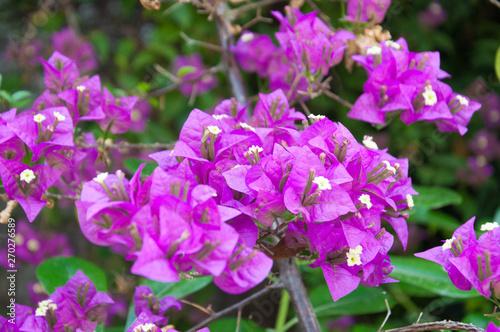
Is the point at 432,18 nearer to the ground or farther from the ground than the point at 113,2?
farther from the ground

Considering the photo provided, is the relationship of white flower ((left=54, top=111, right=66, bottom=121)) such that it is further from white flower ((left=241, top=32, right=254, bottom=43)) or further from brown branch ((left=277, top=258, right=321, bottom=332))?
white flower ((left=241, top=32, right=254, bottom=43))

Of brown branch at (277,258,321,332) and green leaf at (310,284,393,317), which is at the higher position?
brown branch at (277,258,321,332)

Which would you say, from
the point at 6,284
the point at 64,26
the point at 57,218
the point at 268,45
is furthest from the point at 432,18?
the point at 6,284

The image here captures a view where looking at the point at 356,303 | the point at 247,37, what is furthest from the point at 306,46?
the point at 356,303

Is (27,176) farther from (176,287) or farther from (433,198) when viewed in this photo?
(433,198)

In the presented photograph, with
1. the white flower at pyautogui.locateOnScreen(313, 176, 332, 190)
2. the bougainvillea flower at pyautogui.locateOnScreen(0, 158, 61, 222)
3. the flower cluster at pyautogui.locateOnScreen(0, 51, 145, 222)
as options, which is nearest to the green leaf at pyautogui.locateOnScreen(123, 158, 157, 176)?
the flower cluster at pyautogui.locateOnScreen(0, 51, 145, 222)

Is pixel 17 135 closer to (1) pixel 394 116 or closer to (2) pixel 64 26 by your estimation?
(1) pixel 394 116
